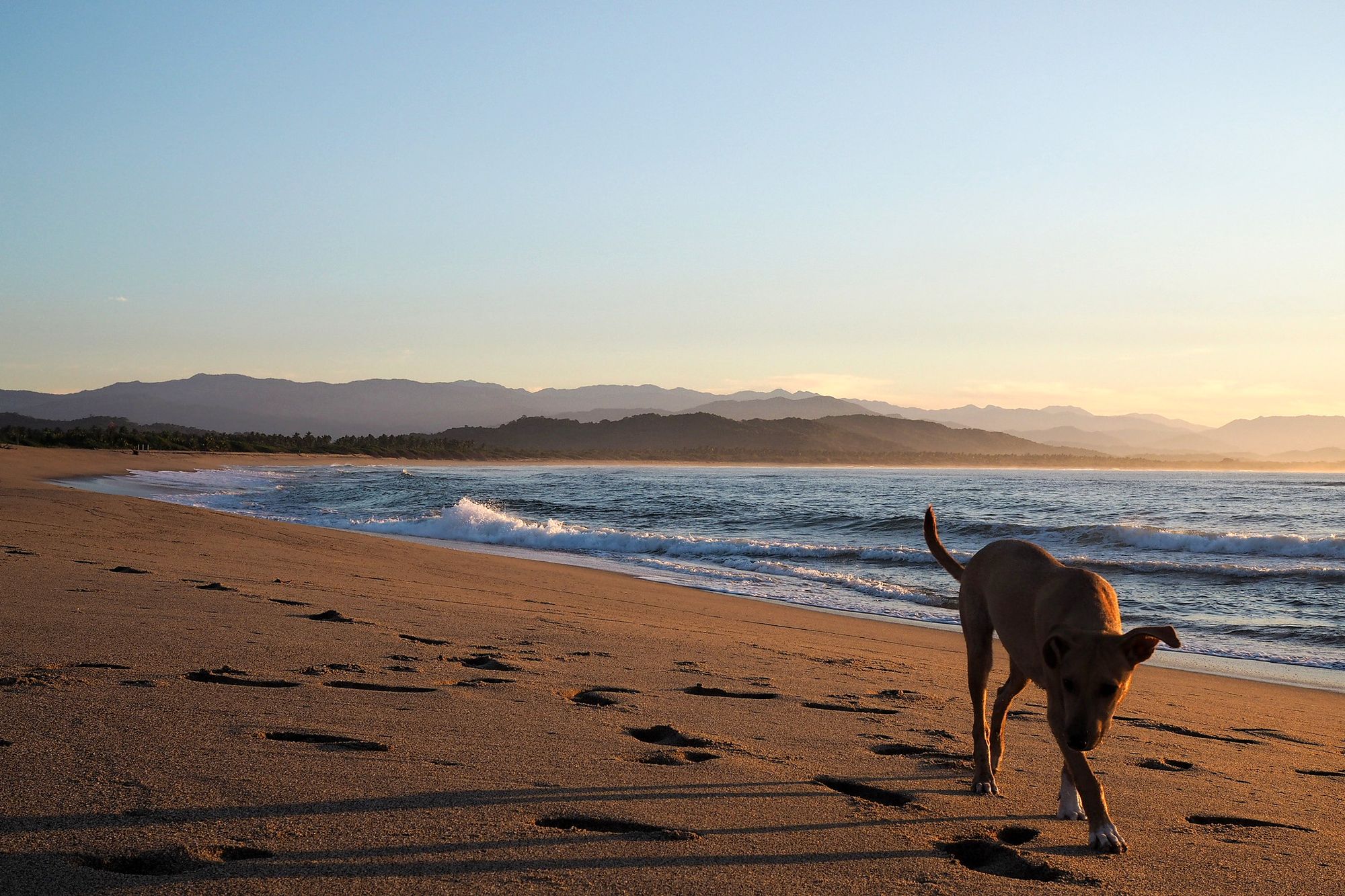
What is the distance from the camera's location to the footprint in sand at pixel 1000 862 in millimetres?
3195

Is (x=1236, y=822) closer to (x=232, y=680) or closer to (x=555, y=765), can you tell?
(x=555, y=765)

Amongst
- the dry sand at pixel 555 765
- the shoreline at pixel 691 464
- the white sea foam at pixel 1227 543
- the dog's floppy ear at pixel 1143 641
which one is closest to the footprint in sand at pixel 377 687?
the dry sand at pixel 555 765

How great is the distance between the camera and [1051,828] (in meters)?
3.74

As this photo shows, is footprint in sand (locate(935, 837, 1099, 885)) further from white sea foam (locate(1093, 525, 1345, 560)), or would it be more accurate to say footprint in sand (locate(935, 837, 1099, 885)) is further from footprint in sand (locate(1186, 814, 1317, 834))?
white sea foam (locate(1093, 525, 1345, 560))

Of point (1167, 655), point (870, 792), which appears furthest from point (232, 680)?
point (1167, 655)

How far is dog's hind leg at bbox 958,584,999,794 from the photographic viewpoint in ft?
13.7

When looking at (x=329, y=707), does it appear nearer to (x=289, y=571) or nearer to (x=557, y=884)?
(x=557, y=884)

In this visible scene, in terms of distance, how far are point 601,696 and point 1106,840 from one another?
2.88 meters

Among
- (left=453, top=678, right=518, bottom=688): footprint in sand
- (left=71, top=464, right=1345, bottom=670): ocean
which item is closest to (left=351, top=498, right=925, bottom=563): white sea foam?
(left=71, top=464, right=1345, bottom=670): ocean

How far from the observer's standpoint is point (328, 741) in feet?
13.4

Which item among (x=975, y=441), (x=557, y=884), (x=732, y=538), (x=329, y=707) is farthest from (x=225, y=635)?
(x=975, y=441)

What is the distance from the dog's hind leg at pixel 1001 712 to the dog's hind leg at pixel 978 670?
9cm

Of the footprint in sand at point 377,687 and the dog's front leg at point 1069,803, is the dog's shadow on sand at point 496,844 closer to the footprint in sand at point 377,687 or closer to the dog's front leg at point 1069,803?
the dog's front leg at point 1069,803

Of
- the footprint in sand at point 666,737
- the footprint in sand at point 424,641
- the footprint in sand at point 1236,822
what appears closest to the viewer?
the footprint in sand at point 1236,822
